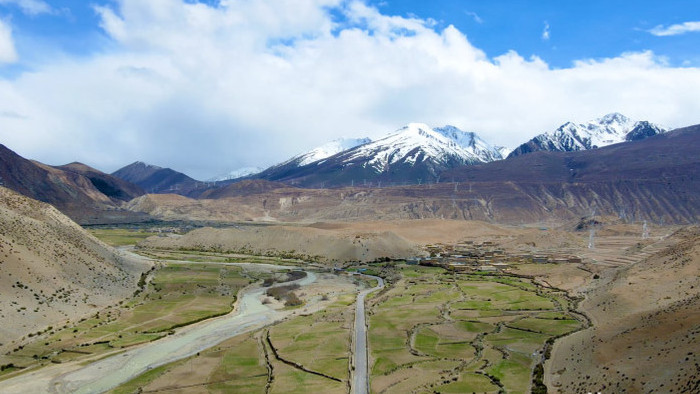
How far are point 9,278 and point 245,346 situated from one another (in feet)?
133

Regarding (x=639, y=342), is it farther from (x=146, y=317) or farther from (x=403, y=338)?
(x=146, y=317)

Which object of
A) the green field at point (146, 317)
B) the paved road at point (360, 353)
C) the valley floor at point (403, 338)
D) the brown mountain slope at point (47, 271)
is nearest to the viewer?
the valley floor at point (403, 338)

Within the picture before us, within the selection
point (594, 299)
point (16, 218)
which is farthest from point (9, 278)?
point (594, 299)

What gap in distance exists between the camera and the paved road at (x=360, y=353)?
63.2 metres

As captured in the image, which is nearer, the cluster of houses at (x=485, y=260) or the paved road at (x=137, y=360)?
the paved road at (x=137, y=360)

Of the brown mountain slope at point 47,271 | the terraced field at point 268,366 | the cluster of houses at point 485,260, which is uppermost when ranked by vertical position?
the brown mountain slope at point 47,271

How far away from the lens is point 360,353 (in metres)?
75.7

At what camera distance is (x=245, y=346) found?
79.1 m

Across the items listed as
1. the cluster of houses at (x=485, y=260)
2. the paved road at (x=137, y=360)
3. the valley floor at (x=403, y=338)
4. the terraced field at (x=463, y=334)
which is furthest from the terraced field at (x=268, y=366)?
the cluster of houses at (x=485, y=260)

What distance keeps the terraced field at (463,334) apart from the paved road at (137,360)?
74.1 feet

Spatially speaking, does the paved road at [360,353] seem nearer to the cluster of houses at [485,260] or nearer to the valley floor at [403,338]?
the valley floor at [403,338]

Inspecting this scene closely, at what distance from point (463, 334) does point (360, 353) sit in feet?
57.9

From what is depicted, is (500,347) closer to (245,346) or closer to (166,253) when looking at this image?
(245,346)

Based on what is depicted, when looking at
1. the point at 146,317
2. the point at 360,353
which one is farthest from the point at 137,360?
the point at 360,353
